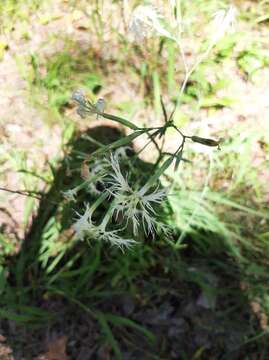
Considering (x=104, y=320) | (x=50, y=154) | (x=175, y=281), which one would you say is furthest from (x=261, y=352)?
(x=50, y=154)

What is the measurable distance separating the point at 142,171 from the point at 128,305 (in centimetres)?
50

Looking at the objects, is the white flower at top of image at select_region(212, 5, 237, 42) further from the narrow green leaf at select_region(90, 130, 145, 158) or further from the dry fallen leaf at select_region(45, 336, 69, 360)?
the dry fallen leaf at select_region(45, 336, 69, 360)

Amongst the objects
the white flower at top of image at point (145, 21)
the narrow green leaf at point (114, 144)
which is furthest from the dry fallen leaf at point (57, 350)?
the white flower at top of image at point (145, 21)

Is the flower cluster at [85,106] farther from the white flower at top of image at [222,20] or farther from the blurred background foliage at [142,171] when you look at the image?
the blurred background foliage at [142,171]

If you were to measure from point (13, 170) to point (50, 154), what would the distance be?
160 millimetres

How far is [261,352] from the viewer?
1.68 meters

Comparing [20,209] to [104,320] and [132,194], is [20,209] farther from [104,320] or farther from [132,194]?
[132,194]

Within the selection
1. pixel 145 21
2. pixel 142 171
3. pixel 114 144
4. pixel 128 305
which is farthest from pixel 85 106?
pixel 128 305

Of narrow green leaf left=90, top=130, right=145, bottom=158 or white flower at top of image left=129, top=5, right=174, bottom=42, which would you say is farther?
white flower at top of image left=129, top=5, right=174, bottom=42

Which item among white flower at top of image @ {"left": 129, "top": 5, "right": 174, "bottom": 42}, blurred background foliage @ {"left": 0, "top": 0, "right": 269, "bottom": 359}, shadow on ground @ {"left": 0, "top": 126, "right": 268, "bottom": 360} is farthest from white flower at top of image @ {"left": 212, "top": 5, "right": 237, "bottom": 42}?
shadow on ground @ {"left": 0, "top": 126, "right": 268, "bottom": 360}

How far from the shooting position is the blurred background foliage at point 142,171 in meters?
1.73

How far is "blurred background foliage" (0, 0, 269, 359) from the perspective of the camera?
68.3 inches

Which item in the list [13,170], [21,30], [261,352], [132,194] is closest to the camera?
[132,194]

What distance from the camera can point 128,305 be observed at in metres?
1.77
